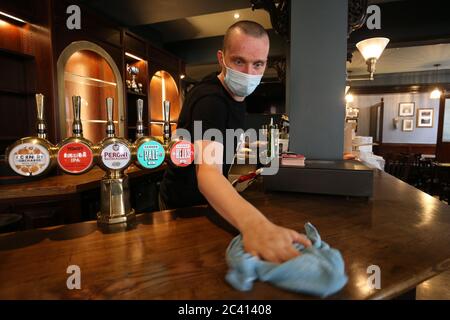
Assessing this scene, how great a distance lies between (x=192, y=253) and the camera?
2.15 ft

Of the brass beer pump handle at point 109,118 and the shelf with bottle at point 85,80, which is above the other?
the shelf with bottle at point 85,80

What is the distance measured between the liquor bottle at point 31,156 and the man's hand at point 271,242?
2.07 feet

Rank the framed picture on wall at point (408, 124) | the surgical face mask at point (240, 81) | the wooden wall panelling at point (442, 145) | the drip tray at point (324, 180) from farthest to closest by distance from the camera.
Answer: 1. the framed picture on wall at point (408, 124)
2. the wooden wall panelling at point (442, 145)
3. the drip tray at point (324, 180)
4. the surgical face mask at point (240, 81)

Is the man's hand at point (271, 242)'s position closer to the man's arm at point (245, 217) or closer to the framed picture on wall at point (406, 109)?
the man's arm at point (245, 217)

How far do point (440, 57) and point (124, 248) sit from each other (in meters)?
7.78

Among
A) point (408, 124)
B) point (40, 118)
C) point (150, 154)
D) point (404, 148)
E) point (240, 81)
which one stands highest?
point (408, 124)

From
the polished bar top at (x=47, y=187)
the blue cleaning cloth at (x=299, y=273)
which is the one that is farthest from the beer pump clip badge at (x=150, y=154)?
the polished bar top at (x=47, y=187)

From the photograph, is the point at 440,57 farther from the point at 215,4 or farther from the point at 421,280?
the point at 421,280

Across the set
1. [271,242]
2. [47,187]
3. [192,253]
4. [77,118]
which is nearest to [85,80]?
[47,187]

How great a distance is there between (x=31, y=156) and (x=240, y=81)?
2.45ft

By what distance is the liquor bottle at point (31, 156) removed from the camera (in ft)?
2.48

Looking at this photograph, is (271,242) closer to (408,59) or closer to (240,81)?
(240,81)

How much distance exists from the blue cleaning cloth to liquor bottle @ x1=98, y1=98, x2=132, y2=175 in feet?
1.71
